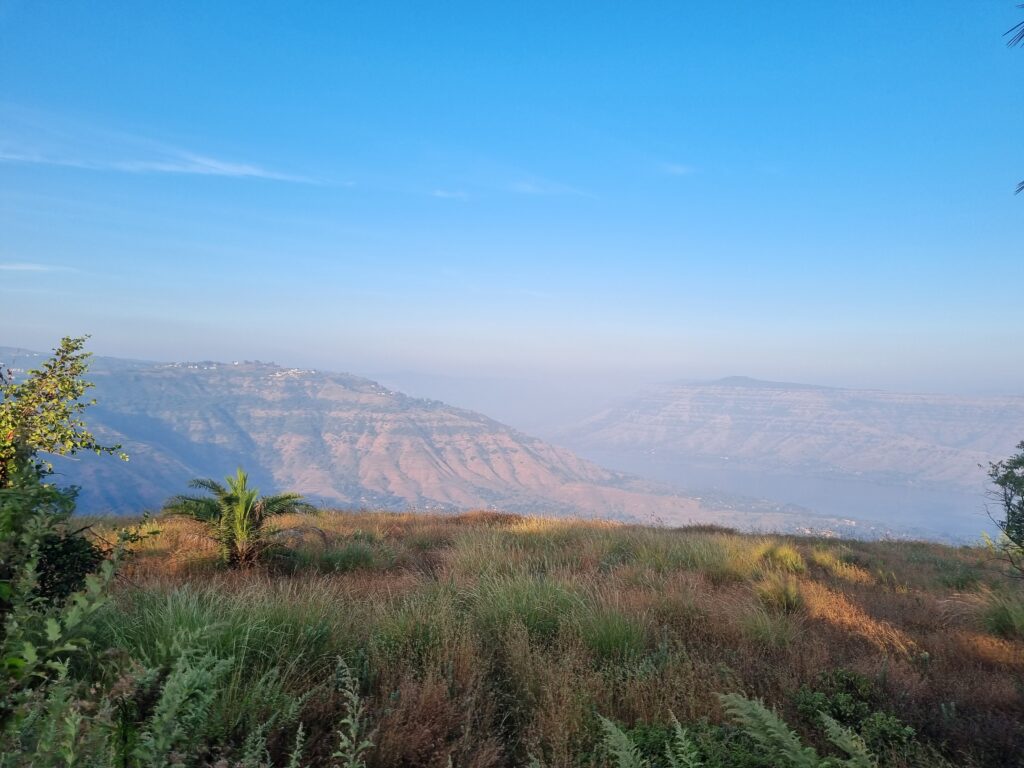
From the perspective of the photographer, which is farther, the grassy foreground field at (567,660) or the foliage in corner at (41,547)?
the grassy foreground field at (567,660)

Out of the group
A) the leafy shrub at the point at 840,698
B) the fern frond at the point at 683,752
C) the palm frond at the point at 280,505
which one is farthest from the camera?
the palm frond at the point at 280,505

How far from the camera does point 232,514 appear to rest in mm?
6977

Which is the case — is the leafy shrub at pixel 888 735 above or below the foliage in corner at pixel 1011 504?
above

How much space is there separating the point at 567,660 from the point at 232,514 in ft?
17.8

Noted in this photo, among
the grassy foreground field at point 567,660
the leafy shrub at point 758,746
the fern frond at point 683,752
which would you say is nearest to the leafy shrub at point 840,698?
the grassy foreground field at point 567,660

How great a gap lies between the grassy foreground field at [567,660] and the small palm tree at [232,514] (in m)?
0.33

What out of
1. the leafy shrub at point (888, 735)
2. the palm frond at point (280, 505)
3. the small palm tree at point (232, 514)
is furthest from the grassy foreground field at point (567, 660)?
the palm frond at point (280, 505)

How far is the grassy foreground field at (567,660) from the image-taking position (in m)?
2.86

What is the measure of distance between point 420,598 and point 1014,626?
6.04m

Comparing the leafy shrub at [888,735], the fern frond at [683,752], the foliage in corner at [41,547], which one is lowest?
the leafy shrub at [888,735]

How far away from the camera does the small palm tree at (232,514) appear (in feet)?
22.5

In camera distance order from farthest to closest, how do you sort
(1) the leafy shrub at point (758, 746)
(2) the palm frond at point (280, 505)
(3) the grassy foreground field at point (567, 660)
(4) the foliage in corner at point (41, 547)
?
(2) the palm frond at point (280, 505)
(3) the grassy foreground field at point (567, 660)
(1) the leafy shrub at point (758, 746)
(4) the foliage in corner at point (41, 547)

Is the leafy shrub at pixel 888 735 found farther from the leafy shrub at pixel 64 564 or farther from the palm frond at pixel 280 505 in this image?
the palm frond at pixel 280 505

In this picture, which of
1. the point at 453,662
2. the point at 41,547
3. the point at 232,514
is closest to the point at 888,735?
the point at 453,662
